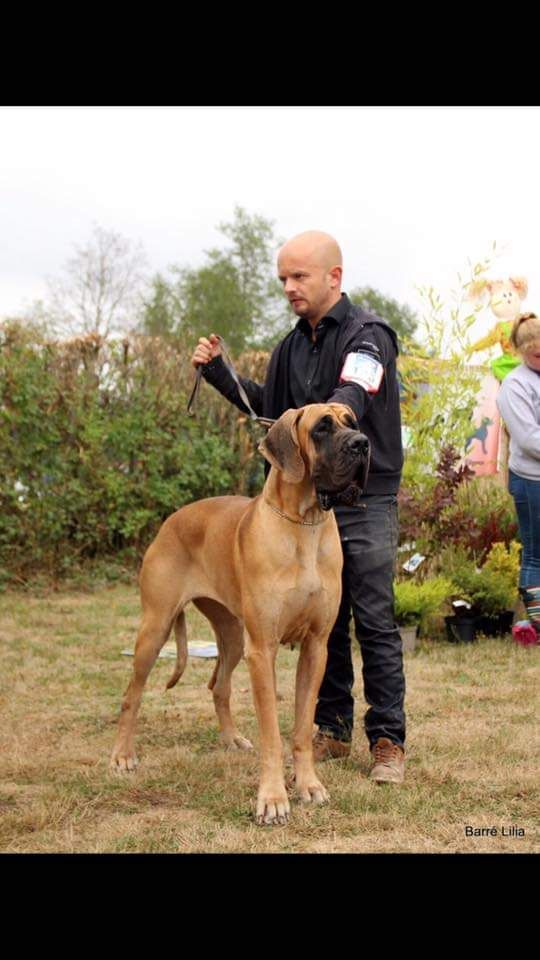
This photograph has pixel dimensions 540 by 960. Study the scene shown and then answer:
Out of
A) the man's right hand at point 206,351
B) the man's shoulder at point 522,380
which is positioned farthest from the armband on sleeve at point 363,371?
the man's shoulder at point 522,380

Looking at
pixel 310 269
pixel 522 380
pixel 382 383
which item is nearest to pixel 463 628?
pixel 522 380

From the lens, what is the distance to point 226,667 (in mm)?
5160

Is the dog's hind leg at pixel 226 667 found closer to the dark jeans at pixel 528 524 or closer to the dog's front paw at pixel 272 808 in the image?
the dog's front paw at pixel 272 808

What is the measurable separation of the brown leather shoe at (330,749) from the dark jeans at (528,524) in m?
3.12

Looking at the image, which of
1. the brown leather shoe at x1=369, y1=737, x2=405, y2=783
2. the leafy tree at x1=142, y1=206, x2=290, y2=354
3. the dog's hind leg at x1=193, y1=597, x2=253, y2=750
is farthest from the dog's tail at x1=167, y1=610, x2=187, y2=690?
the leafy tree at x1=142, y1=206, x2=290, y2=354

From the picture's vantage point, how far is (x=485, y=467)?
12.4 meters

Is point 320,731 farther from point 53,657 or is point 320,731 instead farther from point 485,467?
point 485,467

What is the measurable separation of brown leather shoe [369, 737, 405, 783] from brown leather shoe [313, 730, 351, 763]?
38 cm

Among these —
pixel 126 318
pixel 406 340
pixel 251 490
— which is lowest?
pixel 251 490

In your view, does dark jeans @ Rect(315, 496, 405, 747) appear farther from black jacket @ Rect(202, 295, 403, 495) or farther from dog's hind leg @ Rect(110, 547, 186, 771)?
dog's hind leg @ Rect(110, 547, 186, 771)

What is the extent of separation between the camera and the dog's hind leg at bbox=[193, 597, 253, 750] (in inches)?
203

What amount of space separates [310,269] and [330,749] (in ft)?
7.55

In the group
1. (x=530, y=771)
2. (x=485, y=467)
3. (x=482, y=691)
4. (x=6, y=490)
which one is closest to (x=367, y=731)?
(x=530, y=771)

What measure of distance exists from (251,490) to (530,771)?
7.58 metres
